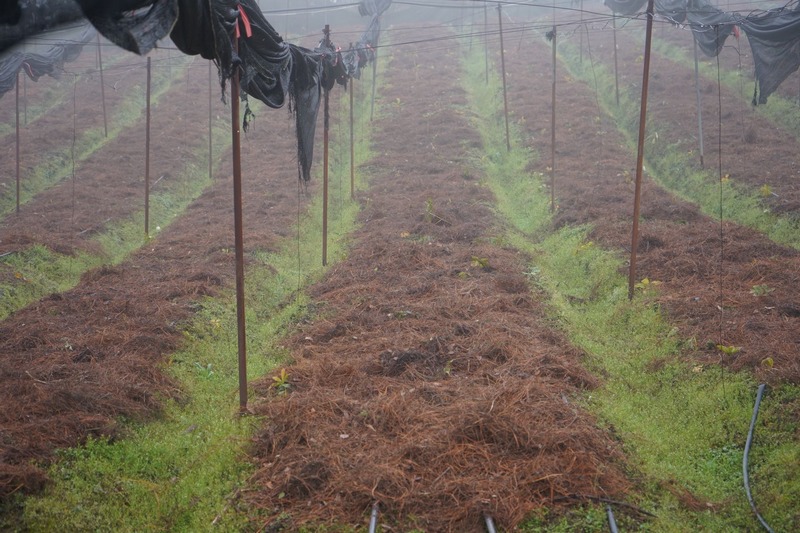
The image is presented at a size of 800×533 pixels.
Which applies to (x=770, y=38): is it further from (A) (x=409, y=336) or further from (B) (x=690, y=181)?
(A) (x=409, y=336)

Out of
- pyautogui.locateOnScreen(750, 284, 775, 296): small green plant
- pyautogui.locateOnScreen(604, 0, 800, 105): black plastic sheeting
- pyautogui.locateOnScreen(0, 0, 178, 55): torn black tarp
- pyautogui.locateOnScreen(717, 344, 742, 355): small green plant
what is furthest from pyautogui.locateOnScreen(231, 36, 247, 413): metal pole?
pyautogui.locateOnScreen(604, 0, 800, 105): black plastic sheeting

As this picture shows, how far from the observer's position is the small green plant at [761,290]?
31.6ft

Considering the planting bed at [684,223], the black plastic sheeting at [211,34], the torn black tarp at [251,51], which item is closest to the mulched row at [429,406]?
the planting bed at [684,223]

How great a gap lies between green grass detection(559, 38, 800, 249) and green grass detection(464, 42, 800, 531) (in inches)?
112

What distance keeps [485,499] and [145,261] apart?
34.8ft

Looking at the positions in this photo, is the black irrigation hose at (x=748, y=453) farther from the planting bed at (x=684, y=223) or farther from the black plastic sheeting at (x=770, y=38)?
the black plastic sheeting at (x=770, y=38)

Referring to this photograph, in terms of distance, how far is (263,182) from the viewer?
20.9 metres

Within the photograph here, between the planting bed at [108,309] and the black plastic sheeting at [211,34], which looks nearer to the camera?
the black plastic sheeting at [211,34]

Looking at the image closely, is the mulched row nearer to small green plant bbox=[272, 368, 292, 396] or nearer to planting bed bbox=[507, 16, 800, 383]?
small green plant bbox=[272, 368, 292, 396]

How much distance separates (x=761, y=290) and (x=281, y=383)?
7.45m

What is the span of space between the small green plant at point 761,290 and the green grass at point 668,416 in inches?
56.8

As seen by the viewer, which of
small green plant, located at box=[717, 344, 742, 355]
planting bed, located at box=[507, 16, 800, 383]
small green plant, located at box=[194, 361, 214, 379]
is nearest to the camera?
small green plant, located at box=[717, 344, 742, 355]

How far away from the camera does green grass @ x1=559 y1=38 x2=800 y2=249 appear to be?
13560mm

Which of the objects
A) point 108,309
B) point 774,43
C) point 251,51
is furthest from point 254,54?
point 774,43
